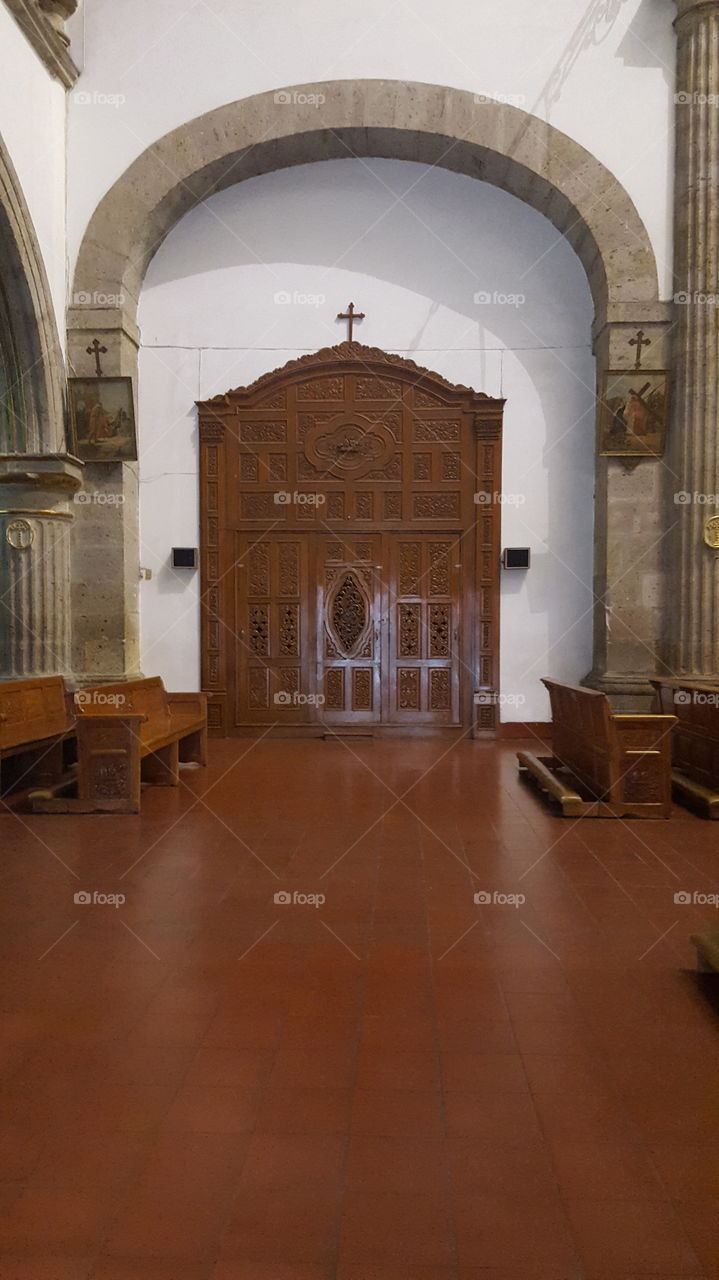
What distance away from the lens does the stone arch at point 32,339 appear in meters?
7.39

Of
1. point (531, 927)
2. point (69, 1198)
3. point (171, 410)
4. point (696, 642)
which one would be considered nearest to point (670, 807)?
point (531, 927)

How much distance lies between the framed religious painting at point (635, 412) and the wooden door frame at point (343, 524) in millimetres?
1236

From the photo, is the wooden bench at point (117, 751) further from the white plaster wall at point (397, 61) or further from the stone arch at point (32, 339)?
the white plaster wall at point (397, 61)

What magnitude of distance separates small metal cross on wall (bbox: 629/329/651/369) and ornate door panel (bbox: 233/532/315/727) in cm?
363

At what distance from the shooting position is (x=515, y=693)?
9.20 m

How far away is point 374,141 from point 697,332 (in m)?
3.59

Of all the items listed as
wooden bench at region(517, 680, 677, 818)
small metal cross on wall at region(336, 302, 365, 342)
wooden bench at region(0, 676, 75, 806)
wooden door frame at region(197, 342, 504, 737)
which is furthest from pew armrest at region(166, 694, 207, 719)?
small metal cross on wall at region(336, 302, 365, 342)

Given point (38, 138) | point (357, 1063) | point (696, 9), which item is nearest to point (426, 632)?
point (38, 138)

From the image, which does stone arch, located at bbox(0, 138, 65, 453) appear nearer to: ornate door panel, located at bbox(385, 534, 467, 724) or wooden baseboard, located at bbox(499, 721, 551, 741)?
ornate door panel, located at bbox(385, 534, 467, 724)

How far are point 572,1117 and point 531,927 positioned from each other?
1.38 meters

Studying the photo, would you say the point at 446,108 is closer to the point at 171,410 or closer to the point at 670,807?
the point at 171,410

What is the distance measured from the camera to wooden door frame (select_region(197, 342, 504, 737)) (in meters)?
9.12

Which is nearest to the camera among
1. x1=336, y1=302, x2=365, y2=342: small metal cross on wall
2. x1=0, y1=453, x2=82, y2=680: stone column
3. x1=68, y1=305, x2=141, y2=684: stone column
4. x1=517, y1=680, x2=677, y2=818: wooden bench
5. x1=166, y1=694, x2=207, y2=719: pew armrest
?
x1=517, y1=680, x2=677, y2=818: wooden bench

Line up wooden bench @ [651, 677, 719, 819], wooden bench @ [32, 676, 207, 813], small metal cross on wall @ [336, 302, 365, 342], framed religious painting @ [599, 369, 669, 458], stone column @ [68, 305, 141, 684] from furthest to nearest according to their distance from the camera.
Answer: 1. small metal cross on wall @ [336, 302, 365, 342]
2. stone column @ [68, 305, 141, 684]
3. framed religious painting @ [599, 369, 669, 458]
4. wooden bench @ [651, 677, 719, 819]
5. wooden bench @ [32, 676, 207, 813]
